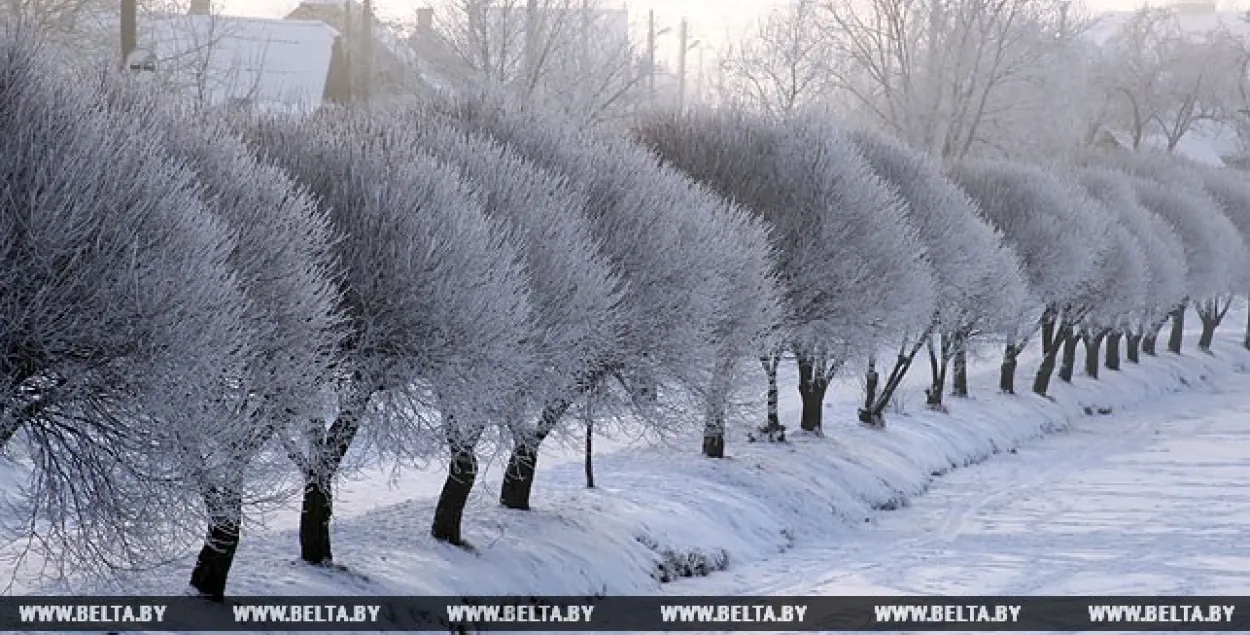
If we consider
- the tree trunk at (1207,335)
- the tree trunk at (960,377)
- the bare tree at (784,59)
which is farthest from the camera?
the tree trunk at (1207,335)

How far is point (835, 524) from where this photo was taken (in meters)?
30.8

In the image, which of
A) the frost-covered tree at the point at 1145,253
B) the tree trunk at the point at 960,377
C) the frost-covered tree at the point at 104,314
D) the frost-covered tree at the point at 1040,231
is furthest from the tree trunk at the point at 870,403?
the frost-covered tree at the point at 104,314

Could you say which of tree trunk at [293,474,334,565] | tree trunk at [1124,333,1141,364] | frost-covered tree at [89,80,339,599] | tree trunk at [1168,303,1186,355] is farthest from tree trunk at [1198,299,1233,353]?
frost-covered tree at [89,80,339,599]

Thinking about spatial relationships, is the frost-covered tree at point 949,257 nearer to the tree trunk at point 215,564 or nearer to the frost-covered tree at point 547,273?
the frost-covered tree at point 547,273

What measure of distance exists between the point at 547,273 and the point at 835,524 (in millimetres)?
11323

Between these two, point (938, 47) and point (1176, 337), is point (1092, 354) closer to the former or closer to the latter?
point (1176, 337)

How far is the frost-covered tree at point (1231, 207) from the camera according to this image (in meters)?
72.8

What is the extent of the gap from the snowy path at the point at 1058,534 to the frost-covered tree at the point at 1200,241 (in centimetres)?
1882

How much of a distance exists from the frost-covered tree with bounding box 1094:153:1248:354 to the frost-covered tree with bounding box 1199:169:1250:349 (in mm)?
132

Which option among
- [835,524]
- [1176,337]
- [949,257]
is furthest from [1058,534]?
[1176,337]

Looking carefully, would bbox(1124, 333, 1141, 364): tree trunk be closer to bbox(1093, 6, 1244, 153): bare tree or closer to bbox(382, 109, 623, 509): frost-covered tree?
bbox(1093, 6, 1244, 153): bare tree

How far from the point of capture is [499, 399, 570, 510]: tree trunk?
→ 22891 millimetres

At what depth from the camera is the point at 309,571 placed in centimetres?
1948

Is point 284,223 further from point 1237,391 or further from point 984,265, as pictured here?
point 1237,391
